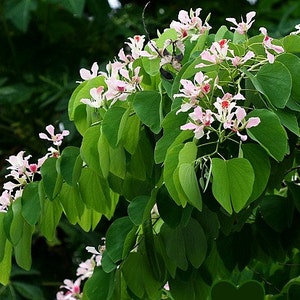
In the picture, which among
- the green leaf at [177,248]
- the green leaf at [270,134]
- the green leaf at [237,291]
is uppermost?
the green leaf at [270,134]

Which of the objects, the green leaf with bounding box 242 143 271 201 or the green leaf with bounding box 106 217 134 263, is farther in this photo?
the green leaf with bounding box 106 217 134 263

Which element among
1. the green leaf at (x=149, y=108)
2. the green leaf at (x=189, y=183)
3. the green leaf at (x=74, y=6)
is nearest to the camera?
the green leaf at (x=189, y=183)

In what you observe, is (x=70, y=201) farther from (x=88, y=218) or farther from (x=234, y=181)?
(x=234, y=181)

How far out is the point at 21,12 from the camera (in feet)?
7.54

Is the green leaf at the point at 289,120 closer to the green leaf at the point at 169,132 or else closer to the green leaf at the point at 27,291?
the green leaf at the point at 169,132

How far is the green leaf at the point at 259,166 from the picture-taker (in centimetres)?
82

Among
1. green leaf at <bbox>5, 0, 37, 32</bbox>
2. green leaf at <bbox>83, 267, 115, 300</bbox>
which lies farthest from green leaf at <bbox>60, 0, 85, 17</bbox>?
green leaf at <bbox>83, 267, 115, 300</bbox>

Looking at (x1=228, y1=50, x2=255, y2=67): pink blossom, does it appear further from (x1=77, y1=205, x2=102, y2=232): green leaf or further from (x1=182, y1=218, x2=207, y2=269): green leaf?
(x1=77, y1=205, x2=102, y2=232): green leaf

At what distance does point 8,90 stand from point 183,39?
1412 mm

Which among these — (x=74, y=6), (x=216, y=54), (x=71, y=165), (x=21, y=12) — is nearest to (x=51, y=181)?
(x=71, y=165)

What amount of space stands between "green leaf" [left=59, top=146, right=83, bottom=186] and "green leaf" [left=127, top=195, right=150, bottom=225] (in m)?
0.07

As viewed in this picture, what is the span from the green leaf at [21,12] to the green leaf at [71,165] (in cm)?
138

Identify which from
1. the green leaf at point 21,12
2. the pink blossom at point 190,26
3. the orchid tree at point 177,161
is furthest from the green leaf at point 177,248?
the green leaf at point 21,12

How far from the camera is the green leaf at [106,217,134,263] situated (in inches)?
37.7
